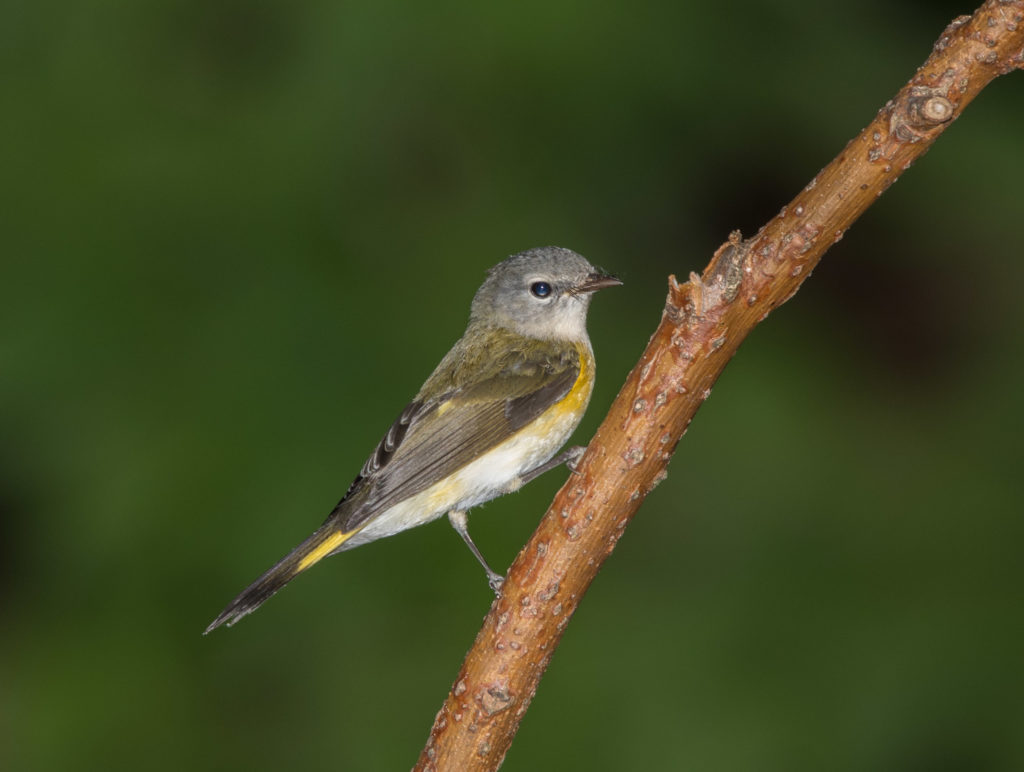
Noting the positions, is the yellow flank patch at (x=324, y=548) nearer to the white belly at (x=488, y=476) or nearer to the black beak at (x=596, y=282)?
the white belly at (x=488, y=476)

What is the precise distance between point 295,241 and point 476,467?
3.51ft

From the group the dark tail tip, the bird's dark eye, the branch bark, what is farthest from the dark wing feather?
the branch bark

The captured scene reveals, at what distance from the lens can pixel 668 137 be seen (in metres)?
3.87

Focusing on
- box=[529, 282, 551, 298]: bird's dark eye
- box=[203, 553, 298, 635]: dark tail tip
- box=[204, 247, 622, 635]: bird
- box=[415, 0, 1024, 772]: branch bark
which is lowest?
box=[415, 0, 1024, 772]: branch bark

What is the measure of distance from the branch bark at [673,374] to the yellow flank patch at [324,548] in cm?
69

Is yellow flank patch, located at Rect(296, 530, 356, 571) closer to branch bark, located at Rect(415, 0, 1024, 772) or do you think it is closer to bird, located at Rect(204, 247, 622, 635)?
bird, located at Rect(204, 247, 622, 635)

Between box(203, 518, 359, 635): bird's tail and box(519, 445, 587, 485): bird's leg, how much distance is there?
0.55 meters

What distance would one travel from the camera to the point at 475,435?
2.99 m

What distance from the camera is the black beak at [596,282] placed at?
326 cm

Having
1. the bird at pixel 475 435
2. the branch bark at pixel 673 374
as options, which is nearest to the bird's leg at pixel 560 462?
the bird at pixel 475 435

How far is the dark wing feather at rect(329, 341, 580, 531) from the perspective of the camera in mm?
2887

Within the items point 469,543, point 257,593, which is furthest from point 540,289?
point 257,593

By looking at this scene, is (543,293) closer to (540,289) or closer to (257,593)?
(540,289)

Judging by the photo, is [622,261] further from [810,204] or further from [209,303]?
[810,204]
